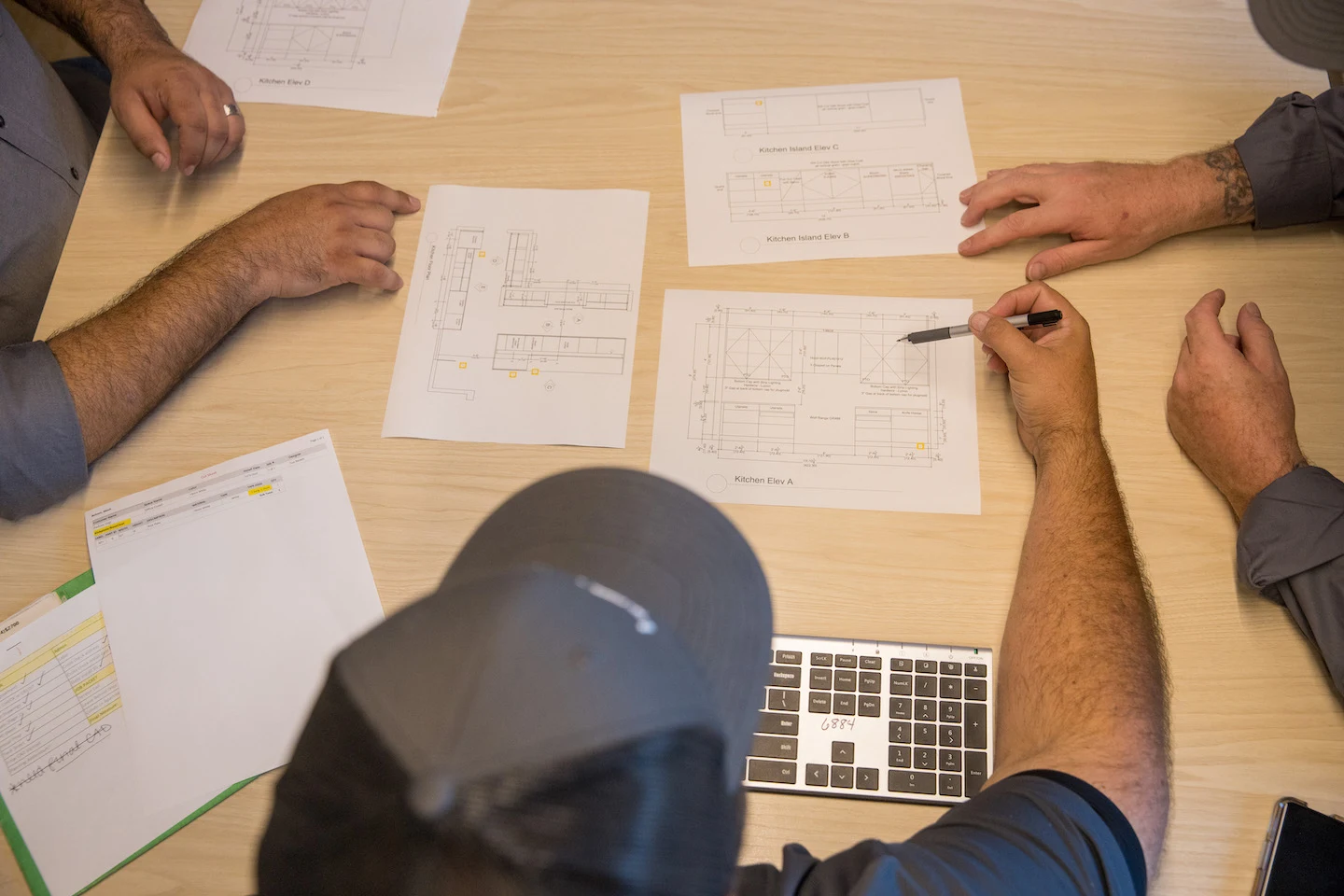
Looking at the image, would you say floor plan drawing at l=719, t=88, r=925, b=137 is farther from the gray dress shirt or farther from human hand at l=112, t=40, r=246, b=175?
the gray dress shirt

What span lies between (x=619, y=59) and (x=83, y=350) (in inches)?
28.5

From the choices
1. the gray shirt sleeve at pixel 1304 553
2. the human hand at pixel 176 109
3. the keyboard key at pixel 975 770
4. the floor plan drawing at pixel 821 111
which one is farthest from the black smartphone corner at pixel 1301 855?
the human hand at pixel 176 109

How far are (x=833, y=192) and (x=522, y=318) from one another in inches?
15.7

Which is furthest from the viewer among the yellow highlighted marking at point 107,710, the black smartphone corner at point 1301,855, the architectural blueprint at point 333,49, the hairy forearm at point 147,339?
the architectural blueprint at point 333,49

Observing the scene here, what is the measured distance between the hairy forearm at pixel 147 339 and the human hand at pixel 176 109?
0.52ft

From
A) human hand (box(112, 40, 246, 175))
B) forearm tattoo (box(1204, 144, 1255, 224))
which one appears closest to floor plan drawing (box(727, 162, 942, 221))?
forearm tattoo (box(1204, 144, 1255, 224))

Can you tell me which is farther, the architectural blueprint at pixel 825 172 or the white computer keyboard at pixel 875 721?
the architectural blueprint at pixel 825 172

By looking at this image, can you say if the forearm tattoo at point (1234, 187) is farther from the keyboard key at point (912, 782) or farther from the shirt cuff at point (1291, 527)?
the keyboard key at point (912, 782)

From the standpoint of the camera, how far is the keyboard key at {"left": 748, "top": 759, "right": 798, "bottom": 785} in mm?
797

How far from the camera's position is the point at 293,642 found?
87 cm

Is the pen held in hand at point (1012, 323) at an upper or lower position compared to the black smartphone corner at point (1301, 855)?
upper

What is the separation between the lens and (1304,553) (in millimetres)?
818

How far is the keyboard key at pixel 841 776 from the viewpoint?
79 cm

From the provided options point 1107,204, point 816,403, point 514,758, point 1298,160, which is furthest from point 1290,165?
point 514,758
